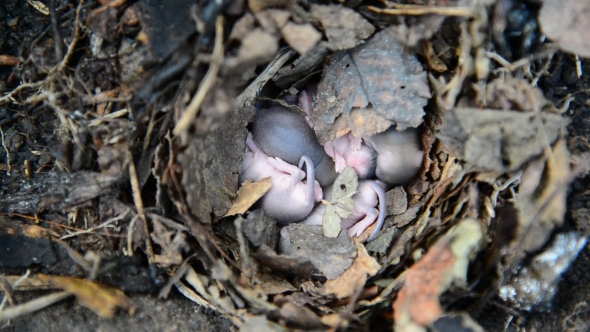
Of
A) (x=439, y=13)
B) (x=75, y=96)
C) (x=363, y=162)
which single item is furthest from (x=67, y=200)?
(x=439, y=13)

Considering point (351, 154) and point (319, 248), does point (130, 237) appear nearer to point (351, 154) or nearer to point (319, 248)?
point (319, 248)

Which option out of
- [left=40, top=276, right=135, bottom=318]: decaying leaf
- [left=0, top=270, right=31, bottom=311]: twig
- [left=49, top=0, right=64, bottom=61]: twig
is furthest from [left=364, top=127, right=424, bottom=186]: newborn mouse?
[left=0, top=270, right=31, bottom=311]: twig

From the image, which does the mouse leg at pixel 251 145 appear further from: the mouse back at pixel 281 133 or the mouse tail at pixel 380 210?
the mouse tail at pixel 380 210

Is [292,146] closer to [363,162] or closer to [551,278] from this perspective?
[363,162]

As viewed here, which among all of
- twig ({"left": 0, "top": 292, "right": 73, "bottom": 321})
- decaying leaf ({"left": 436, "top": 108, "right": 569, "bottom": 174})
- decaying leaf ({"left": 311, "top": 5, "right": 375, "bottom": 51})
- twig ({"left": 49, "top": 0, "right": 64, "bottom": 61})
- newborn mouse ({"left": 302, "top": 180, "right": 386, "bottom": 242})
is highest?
twig ({"left": 49, "top": 0, "right": 64, "bottom": 61})

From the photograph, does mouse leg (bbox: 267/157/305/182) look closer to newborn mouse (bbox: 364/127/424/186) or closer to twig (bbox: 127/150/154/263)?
newborn mouse (bbox: 364/127/424/186)

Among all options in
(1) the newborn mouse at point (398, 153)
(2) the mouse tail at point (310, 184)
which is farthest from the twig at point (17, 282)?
(1) the newborn mouse at point (398, 153)
